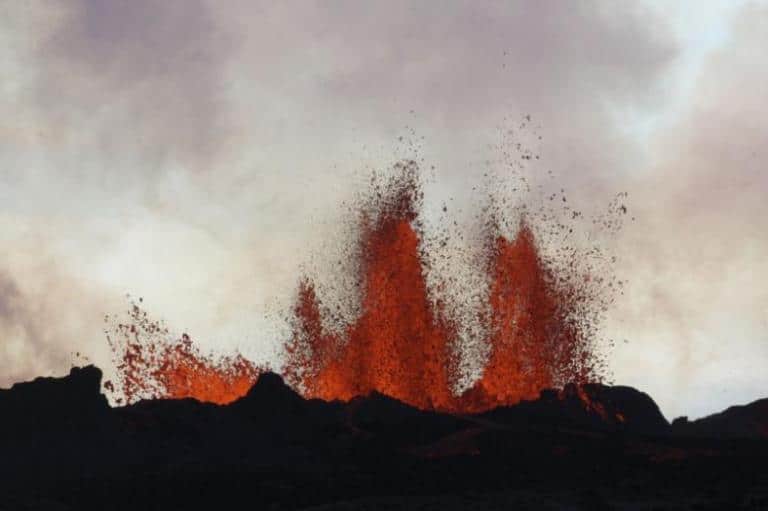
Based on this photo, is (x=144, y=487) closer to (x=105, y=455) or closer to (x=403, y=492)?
(x=105, y=455)

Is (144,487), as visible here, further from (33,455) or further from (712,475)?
(712,475)

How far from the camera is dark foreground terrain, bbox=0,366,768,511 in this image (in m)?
60.4

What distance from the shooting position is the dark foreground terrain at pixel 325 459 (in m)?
60.4

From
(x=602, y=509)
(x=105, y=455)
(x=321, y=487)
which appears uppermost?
(x=105, y=455)

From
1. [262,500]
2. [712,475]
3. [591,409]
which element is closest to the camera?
[262,500]

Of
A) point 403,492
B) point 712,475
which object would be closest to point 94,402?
point 403,492

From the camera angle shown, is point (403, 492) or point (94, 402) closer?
point (403, 492)

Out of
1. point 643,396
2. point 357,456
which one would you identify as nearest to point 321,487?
point 357,456

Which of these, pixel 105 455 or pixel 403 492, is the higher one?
pixel 105 455

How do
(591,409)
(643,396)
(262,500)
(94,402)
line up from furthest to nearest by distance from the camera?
(643,396), (591,409), (94,402), (262,500)

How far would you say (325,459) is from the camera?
72000 millimetres

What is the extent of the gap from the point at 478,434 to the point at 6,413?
2879cm

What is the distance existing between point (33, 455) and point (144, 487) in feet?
27.8

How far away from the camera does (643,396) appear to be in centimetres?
10144
